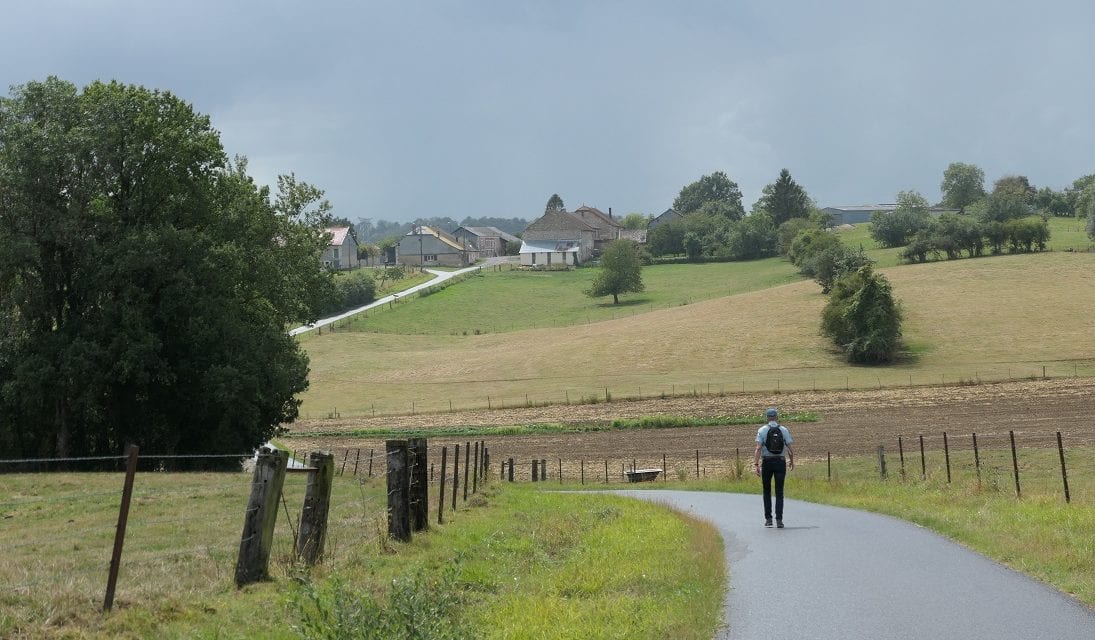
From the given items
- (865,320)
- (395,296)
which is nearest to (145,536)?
(865,320)

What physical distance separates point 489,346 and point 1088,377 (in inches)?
2116

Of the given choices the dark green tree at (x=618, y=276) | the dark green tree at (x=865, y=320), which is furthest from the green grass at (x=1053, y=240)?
the dark green tree at (x=865, y=320)

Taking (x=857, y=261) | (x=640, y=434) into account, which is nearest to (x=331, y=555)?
(x=640, y=434)

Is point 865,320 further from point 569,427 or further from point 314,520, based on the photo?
point 314,520

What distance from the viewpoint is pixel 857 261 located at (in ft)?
398

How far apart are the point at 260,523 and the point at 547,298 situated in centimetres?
13670

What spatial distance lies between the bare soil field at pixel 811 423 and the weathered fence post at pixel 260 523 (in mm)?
37889

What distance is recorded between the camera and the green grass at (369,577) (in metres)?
10.0

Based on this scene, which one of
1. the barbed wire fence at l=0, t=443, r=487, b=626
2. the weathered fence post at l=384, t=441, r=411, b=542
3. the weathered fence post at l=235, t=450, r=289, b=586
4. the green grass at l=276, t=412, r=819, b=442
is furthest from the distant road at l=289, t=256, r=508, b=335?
the weathered fence post at l=235, t=450, r=289, b=586

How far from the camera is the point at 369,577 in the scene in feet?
42.0

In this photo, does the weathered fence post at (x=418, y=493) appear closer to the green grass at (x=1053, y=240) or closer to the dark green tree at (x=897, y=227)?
the green grass at (x=1053, y=240)

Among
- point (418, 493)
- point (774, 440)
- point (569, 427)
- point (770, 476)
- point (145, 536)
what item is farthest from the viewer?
point (569, 427)

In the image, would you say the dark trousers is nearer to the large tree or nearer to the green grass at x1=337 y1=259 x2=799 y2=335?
the large tree

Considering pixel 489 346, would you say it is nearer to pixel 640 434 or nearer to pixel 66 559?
pixel 640 434
